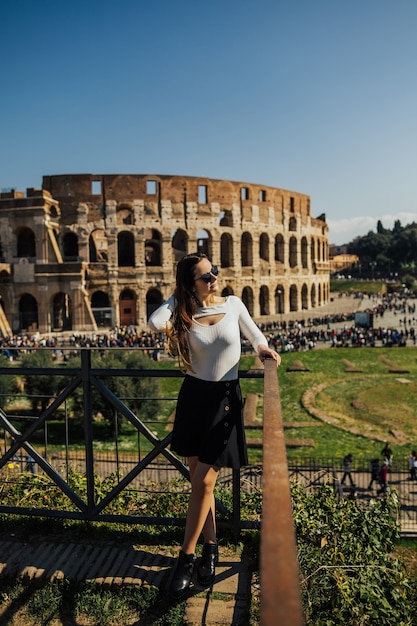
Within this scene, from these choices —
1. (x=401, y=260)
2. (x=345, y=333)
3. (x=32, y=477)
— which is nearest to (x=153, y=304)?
(x=345, y=333)

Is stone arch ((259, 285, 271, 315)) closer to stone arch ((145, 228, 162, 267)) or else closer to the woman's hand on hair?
stone arch ((145, 228, 162, 267))

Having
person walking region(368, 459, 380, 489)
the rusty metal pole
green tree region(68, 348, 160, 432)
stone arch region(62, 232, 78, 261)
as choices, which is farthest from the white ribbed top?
stone arch region(62, 232, 78, 261)

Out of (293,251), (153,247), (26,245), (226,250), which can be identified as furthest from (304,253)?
(26,245)

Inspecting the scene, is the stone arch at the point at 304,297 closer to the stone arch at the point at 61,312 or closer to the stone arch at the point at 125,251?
the stone arch at the point at 125,251

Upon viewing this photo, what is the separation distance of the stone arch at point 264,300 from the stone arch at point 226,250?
4333 mm

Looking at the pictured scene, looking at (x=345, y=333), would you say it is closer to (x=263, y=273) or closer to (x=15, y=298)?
(x=263, y=273)

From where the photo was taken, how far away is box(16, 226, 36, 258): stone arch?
35.2 metres

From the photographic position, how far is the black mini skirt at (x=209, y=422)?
246 cm

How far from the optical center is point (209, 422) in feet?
8.11

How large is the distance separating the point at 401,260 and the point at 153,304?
6242 cm

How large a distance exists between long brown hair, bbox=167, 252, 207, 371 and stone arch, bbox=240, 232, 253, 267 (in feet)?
129

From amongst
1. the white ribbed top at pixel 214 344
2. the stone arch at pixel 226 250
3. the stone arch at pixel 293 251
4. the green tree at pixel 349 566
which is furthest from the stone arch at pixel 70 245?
the white ribbed top at pixel 214 344

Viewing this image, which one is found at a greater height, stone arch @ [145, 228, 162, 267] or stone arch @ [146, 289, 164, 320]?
stone arch @ [145, 228, 162, 267]

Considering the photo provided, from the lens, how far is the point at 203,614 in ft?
7.98
